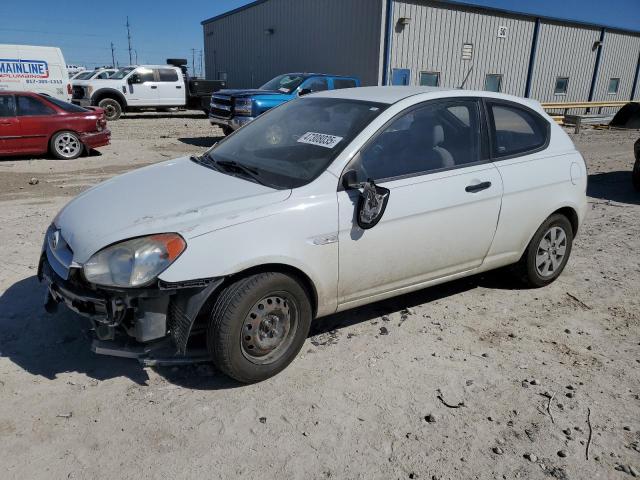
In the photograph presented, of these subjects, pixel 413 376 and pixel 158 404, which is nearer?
pixel 158 404

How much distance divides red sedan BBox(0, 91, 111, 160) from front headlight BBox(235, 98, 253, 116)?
9.89 ft

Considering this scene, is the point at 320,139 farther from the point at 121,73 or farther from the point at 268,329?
the point at 121,73

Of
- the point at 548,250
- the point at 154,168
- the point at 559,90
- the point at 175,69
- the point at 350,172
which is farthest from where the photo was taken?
the point at 559,90

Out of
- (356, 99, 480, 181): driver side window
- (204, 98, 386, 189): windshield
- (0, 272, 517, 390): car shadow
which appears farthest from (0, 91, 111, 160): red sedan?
(356, 99, 480, 181): driver side window

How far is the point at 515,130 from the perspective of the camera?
427cm

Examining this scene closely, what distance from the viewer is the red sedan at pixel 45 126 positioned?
9945 mm

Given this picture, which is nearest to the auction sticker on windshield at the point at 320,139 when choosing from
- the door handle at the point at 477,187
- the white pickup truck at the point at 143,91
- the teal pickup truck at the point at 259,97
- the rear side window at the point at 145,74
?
the door handle at the point at 477,187

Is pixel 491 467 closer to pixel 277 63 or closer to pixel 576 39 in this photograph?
pixel 277 63

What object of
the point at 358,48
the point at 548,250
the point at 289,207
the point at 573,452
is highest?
the point at 358,48

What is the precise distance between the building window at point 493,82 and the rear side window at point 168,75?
42.6 feet

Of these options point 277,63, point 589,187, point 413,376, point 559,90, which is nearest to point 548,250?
point 413,376

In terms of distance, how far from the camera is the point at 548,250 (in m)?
4.58

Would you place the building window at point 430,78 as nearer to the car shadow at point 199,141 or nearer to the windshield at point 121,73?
the car shadow at point 199,141

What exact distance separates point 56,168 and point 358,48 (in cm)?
1271
